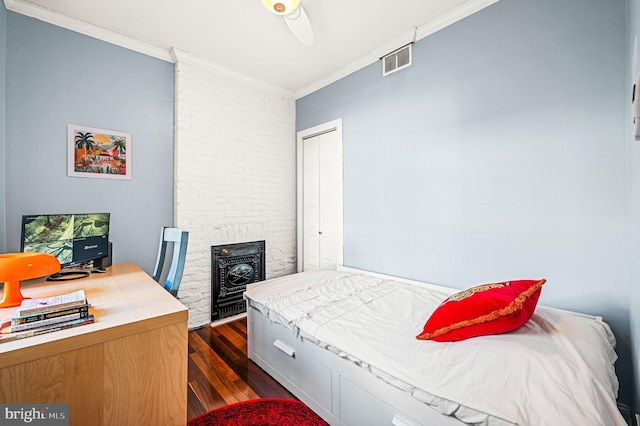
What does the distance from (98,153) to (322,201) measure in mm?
2289

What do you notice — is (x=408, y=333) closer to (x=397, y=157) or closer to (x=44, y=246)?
(x=397, y=157)

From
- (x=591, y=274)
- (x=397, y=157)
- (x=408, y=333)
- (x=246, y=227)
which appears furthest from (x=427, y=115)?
(x=246, y=227)

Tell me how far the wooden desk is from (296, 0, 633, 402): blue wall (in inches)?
78.6

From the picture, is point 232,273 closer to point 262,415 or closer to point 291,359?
point 291,359

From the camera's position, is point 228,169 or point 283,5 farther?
point 228,169

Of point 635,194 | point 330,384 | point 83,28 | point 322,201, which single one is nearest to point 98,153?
point 83,28

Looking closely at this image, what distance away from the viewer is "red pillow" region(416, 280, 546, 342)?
4.19ft

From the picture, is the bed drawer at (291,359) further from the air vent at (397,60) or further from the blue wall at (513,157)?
the air vent at (397,60)

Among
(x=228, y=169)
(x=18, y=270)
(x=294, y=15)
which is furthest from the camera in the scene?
(x=228, y=169)

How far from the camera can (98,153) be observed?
2355 millimetres

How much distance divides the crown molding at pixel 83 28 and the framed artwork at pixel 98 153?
822 mm

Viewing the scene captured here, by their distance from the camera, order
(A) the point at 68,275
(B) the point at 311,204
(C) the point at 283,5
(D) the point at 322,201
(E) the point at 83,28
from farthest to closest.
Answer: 1. (B) the point at 311,204
2. (D) the point at 322,201
3. (E) the point at 83,28
4. (A) the point at 68,275
5. (C) the point at 283,5

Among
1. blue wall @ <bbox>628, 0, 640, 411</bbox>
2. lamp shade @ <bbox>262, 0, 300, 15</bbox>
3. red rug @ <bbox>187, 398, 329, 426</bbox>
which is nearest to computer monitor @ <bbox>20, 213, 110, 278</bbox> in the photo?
red rug @ <bbox>187, 398, 329, 426</bbox>

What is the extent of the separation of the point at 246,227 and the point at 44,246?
68.9 inches
